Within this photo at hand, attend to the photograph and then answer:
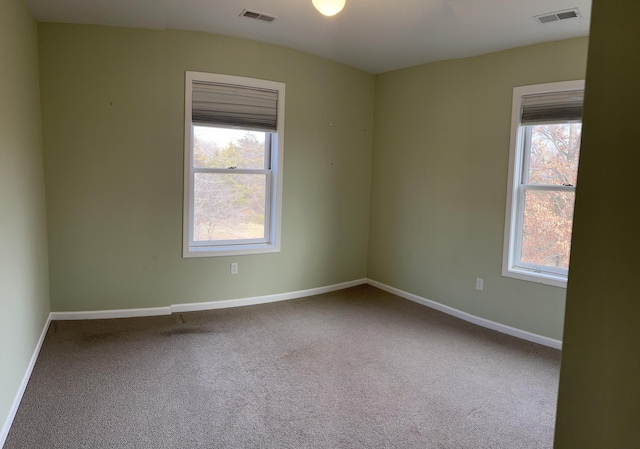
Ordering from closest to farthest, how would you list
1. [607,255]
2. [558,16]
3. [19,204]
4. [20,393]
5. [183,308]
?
[607,255] < [20,393] < [19,204] < [558,16] < [183,308]

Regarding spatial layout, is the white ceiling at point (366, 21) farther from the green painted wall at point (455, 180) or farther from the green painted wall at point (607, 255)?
the green painted wall at point (607, 255)

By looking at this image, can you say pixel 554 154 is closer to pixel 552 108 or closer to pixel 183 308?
pixel 552 108

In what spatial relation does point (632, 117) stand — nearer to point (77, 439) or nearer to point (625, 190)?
point (625, 190)

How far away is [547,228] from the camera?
11.7ft

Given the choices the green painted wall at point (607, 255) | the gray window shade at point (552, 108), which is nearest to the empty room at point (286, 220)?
the gray window shade at point (552, 108)

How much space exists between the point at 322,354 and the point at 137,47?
296 cm

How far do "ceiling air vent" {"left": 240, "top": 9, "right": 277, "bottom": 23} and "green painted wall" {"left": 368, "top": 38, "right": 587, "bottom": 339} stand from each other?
1751mm

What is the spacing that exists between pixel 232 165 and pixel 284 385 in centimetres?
221

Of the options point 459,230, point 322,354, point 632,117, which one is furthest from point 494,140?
point 632,117

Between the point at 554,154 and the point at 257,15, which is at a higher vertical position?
the point at 257,15

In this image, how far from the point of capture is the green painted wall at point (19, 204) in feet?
7.20

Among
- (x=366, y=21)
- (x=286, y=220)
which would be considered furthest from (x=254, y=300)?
(x=366, y=21)

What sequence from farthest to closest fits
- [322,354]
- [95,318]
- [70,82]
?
[95,318] < [70,82] < [322,354]

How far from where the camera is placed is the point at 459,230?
409cm
